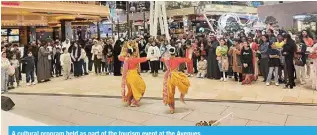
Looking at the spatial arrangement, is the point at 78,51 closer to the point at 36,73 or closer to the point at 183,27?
the point at 36,73

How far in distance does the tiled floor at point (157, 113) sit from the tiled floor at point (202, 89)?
1.91 feet

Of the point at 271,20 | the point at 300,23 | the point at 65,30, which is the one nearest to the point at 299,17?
the point at 300,23

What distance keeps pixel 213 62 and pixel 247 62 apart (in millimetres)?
1272

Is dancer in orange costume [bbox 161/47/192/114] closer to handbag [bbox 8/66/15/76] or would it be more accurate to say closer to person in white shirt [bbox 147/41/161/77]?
person in white shirt [bbox 147/41/161/77]

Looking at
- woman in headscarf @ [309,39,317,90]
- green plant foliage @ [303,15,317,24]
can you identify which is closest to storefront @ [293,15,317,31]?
green plant foliage @ [303,15,317,24]

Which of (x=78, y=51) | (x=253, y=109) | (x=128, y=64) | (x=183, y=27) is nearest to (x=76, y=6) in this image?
(x=78, y=51)

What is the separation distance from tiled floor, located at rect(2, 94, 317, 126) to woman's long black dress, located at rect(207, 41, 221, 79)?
9.15 feet

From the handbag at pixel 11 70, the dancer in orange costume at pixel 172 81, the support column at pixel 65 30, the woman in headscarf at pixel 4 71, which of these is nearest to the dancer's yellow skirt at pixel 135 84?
the dancer in orange costume at pixel 172 81

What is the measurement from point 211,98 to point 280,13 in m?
11.0

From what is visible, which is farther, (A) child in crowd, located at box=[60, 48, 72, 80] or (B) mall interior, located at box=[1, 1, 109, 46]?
(B) mall interior, located at box=[1, 1, 109, 46]

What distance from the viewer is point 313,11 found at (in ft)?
45.9

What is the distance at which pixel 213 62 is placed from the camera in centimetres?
A: 845

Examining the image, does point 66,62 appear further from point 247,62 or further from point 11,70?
point 247,62

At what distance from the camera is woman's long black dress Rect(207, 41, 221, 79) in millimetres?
8383
